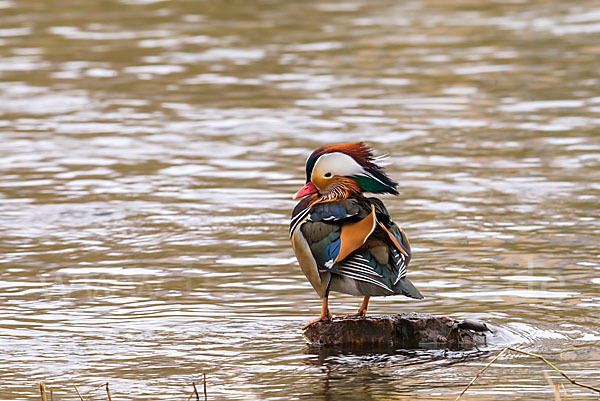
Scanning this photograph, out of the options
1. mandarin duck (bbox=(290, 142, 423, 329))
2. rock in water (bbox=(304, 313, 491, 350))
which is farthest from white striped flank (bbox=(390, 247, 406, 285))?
rock in water (bbox=(304, 313, 491, 350))

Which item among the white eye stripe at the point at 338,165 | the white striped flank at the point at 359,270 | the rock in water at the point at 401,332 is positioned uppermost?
the white eye stripe at the point at 338,165

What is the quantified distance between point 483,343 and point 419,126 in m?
6.75

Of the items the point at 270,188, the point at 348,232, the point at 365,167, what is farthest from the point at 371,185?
the point at 270,188

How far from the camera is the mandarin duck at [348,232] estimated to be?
5.80 metres

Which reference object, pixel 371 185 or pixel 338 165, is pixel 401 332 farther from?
pixel 338 165

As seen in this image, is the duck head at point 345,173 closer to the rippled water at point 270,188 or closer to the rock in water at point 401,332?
the rock in water at point 401,332

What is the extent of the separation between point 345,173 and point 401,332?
906mm

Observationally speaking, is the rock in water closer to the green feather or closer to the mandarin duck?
the mandarin duck

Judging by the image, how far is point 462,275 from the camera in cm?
757

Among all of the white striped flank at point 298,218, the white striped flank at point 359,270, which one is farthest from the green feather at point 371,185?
the white striped flank at point 359,270

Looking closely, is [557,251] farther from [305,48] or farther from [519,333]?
[305,48]

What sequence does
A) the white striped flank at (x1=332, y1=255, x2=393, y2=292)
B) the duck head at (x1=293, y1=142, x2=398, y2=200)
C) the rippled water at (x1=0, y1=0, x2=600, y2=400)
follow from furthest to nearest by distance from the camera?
the duck head at (x1=293, y1=142, x2=398, y2=200) < the rippled water at (x1=0, y1=0, x2=600, y2=400) < the white striped flank at (x1=332, y1=255, x2=393, y2=292)

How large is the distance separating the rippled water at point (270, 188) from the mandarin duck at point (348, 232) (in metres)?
0.41

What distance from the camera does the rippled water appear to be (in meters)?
5.91
